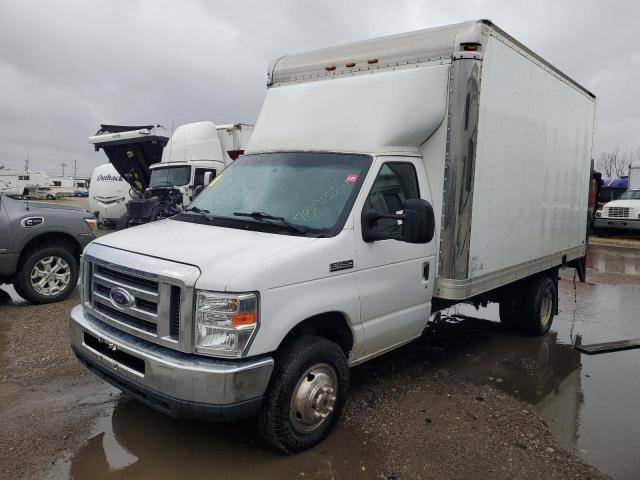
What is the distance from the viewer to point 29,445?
3615 millimetres

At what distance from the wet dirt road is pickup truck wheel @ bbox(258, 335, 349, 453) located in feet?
0.52

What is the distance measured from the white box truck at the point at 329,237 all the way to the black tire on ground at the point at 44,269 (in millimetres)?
3634

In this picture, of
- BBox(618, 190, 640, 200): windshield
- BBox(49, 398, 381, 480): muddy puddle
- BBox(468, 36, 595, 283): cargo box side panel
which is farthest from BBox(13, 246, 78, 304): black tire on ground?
BBox(618, 190, 640, 200): windshield

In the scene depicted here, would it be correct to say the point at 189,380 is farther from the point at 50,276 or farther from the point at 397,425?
the point at 50,276

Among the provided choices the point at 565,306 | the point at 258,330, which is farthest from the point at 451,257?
the point at 565,306

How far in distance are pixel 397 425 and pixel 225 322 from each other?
6.18 feet

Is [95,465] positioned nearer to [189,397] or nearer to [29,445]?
[29,445]

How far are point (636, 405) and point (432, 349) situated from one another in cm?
209

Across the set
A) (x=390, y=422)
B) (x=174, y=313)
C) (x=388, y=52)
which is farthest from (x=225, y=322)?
(x=388, y=52)

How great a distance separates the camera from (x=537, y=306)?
21.6 ft

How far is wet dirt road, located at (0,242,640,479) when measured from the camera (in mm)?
3484

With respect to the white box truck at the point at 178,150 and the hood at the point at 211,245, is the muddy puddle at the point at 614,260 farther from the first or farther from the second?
the hood at the point at 211,245

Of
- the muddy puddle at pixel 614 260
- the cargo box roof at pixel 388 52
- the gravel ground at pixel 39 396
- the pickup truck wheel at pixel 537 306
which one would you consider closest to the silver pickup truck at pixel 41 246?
the gravel ground at pixel 39 396

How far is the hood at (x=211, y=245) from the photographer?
3.13m
